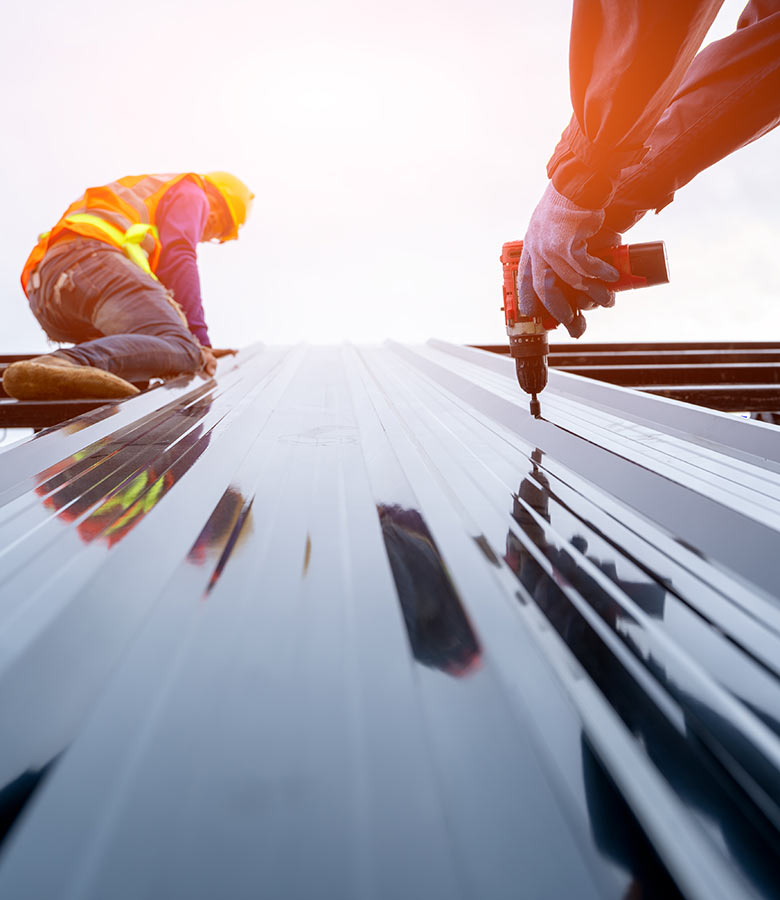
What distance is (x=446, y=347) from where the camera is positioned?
3.89 meters

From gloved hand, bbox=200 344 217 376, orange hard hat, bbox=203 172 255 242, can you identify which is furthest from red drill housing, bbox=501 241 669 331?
orange hard hat, bbox=203 172 255 242

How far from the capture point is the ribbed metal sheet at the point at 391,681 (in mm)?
363

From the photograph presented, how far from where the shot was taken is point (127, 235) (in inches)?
115

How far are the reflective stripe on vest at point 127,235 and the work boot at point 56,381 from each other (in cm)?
102

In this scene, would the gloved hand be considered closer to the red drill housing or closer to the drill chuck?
the drill chuck

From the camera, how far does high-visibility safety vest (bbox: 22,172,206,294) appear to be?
286 centimetres

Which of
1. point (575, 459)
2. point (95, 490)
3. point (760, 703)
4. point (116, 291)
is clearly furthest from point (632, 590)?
point (116, 291)

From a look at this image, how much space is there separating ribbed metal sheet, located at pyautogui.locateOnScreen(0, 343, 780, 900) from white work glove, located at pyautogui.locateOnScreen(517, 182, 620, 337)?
0.44 metres

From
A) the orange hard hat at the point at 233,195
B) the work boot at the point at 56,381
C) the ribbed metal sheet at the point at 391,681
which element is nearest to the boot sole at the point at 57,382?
the work boot at the point at 56,381

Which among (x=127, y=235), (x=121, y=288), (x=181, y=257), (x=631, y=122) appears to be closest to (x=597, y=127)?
(x=631, y=122)

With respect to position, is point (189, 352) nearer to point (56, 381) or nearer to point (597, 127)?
point (56, 381)

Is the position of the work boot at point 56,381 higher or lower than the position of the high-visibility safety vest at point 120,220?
lower

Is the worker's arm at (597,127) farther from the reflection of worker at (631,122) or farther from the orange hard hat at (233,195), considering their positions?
the orange hard hat at (233,195)

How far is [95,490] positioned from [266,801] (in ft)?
2.54
